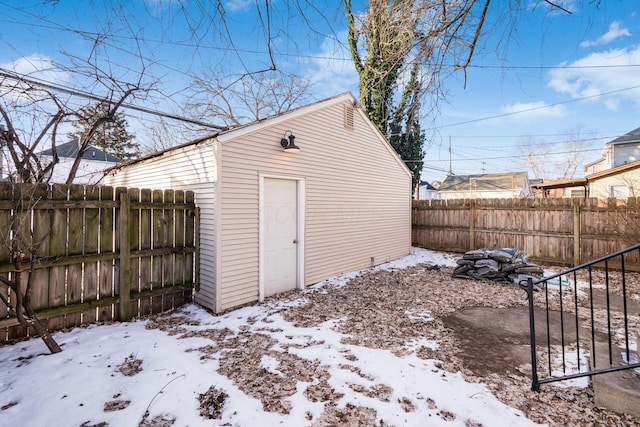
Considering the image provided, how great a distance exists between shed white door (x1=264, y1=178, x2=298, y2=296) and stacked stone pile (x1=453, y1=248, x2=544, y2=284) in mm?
4242

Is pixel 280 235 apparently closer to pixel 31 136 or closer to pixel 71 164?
pixel 31 136

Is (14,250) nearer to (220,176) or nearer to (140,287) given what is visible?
(140,287)

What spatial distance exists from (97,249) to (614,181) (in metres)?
16.8

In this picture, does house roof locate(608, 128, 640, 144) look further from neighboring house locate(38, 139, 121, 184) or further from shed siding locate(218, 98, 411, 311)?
neighboring house locate(38, 139, 121, 184)

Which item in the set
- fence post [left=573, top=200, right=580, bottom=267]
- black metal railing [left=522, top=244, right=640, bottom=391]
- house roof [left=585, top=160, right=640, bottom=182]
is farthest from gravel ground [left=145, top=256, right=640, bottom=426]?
house roof [left=585, top=160, right=640, bottom=182]

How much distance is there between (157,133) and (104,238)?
12648 millimetres

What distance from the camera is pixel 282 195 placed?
5820 mm

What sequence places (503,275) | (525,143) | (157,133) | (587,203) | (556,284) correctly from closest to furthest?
(556,284)
(503,275)
(587,203)
(157,133)
(525,143)

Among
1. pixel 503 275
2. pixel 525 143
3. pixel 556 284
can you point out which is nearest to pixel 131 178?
pixel 503 275

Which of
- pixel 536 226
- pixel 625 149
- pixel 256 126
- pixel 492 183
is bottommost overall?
pixel 536 226

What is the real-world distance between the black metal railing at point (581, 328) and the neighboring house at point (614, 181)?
575 centimetres

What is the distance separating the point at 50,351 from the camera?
326cm

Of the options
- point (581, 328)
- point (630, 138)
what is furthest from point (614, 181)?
point (581, 328)

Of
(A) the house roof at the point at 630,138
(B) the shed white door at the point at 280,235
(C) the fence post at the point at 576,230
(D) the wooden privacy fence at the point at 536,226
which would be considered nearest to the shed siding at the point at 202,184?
(B) the shed white door at the point at 280,235
